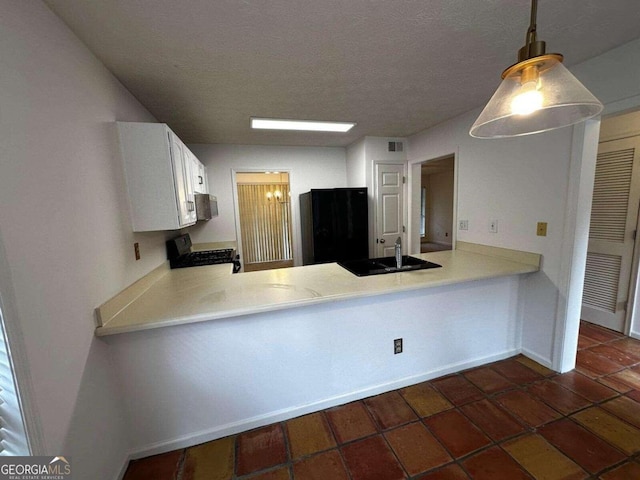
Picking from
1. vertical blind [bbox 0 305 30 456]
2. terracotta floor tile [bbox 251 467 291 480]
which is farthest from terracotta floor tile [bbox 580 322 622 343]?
vertical blind [bbox 0 305 30 456]

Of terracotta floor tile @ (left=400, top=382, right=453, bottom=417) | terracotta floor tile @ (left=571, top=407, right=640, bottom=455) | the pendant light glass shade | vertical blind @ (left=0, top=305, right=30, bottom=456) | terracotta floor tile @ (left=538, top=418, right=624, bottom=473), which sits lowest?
terracotta floor tile @ (left=400, top=382, right=453, bottom=417)

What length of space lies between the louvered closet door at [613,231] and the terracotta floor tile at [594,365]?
0.78 m

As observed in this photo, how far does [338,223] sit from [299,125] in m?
1.38

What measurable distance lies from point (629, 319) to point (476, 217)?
6.01 ft

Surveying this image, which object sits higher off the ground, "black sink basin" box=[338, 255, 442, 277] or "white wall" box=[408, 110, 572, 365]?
"white wall" box=[408, 110, 572, 365]

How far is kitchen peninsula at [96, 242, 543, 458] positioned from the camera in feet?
4.85

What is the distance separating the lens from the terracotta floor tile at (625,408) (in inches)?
64.7

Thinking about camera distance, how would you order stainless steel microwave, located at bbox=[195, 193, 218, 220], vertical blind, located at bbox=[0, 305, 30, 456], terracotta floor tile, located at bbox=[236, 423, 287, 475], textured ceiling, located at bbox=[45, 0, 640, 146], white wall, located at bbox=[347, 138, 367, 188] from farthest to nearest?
white wall, located at bbox=[347, 138, 367, 188], stainless steel microwave, located at bbox=[195, 193, 218, 220], terracotta floor tile, located at bbox=[236, 423, 287, 475], textured ceiling, located at bbox=[45, 0, 640, 146], vertical blind, located at bbox=[0, 305, 30, 456]

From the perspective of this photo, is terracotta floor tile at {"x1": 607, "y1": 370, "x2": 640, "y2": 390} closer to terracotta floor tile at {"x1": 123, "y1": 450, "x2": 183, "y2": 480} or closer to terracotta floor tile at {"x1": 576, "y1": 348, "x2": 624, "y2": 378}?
terracotta floor tile at {"x1": 576, "y1": 348, "x2": 624, "y2": 378}

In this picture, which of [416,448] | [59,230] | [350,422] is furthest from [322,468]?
[59,230]

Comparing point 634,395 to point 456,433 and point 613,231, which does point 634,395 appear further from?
point 613,231

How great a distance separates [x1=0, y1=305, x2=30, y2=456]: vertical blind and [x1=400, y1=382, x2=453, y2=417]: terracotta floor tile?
6.71 ft

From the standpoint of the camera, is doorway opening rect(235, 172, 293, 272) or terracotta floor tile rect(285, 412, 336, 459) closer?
terracotta floor tile rect(285, 412, 336, 459)

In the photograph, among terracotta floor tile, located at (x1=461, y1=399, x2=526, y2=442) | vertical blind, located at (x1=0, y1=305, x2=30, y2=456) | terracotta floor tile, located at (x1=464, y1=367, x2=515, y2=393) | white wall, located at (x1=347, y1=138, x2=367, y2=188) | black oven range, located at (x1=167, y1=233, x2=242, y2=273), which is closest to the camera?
vertical blind, located at (x1=0, y1=305, x2=30, y2=456)
